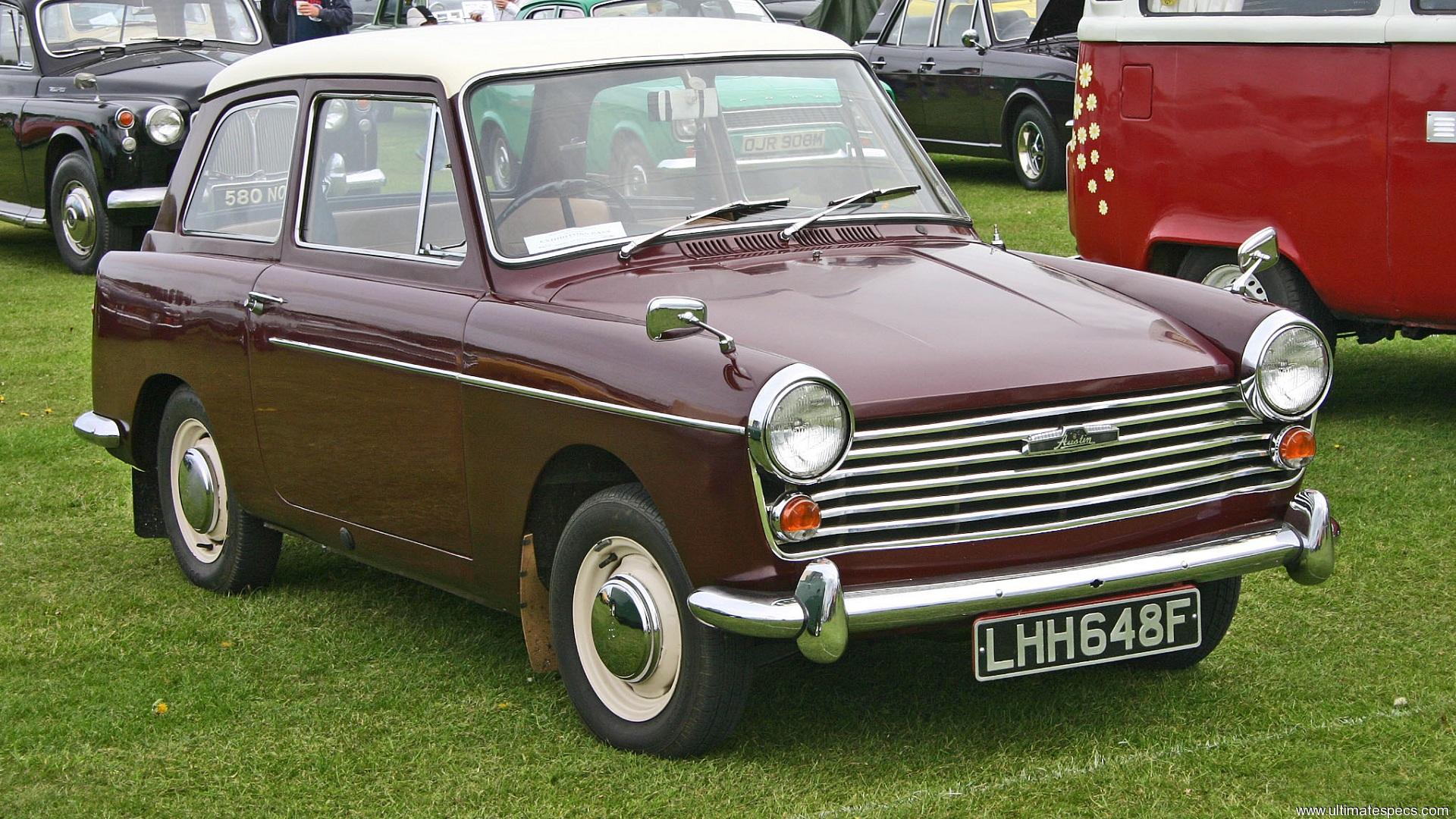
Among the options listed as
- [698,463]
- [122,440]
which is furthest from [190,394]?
[698,463]

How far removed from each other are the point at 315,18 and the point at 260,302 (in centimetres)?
1288

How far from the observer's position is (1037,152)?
49.5 ft

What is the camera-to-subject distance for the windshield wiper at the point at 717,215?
15.5 ft

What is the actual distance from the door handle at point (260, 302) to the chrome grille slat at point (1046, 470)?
2.10 meters

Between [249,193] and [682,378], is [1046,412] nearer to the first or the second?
[682,378]

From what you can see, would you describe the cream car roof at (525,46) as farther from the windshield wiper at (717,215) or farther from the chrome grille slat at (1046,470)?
the chrome grille slat at (1046,470)

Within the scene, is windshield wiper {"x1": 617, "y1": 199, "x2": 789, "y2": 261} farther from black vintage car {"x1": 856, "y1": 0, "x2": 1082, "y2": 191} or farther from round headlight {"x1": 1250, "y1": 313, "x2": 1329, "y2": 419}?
black vintage car {"x1": 856, "y1": 0, "x2": 1082, "y2": 191}

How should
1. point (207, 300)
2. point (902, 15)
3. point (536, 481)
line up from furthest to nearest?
point (902, 15)
point (207, 300)
point (536, 481)

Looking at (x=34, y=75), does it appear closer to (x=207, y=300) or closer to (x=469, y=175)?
(x=207, y=300)

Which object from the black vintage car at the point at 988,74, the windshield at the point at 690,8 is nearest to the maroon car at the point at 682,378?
the black vintage car at the point at 988,74

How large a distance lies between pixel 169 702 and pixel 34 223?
375 inches

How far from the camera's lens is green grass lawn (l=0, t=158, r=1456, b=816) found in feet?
13.1

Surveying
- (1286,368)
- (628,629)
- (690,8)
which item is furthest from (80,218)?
(1286,368)

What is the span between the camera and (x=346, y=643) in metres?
5.29
